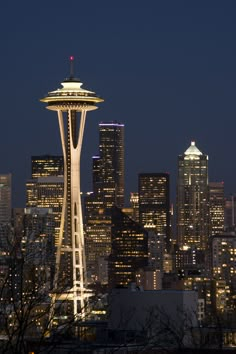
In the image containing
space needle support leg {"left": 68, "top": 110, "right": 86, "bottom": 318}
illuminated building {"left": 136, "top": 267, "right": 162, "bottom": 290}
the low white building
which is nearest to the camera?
Result: the low white building

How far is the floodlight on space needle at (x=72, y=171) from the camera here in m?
127

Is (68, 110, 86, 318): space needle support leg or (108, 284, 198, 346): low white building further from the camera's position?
(68, 110, 86, 318): space needle support leg

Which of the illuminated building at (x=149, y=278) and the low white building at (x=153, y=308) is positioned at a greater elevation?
the illuminated building at (x=149, y=278)

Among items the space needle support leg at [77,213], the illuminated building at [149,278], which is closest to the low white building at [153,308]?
the space needle support leg at [77,213]

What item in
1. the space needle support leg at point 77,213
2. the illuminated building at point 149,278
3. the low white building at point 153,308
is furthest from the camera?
the illuminated building at point 149,278

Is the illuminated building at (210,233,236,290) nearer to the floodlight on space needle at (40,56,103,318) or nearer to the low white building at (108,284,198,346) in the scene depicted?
the floodlight on space needle at (40,56,103,318)

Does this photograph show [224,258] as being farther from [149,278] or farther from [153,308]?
[153,308]

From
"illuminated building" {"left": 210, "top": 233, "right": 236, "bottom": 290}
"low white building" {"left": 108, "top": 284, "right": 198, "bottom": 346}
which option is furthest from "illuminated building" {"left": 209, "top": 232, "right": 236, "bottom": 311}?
"low white building" {"left": 108, "top": 284, "right": 198, "bottom": 346}

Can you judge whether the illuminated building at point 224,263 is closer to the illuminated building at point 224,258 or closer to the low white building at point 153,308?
the illuminated building at point 224,258

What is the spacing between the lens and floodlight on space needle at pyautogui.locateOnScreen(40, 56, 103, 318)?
127375 mm

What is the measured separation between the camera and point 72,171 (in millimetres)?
128250

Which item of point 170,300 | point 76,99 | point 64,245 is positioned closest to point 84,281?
point 64,245

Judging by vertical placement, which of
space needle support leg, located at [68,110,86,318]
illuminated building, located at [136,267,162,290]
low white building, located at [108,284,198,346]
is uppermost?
space needle support leg, located at [68,110,86,318]

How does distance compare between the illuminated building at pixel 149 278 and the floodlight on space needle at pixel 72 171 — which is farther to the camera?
the illuminated building at pixel 149 278
